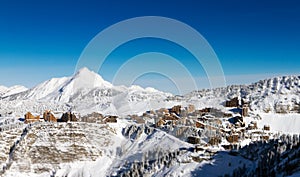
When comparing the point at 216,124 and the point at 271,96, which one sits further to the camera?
the point at 271,96

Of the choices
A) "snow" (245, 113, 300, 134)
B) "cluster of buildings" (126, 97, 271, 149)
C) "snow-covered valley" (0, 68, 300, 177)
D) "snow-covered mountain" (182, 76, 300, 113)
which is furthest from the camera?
"snow-covered mountain" (182, 76, 300, 113)

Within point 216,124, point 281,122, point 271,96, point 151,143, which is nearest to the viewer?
point 151,143

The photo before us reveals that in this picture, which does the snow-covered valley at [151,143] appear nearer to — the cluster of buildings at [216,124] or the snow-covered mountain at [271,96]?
the cluster of buildings at [216,124]

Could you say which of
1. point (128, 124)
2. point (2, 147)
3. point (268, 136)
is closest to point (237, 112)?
point (268, 136)

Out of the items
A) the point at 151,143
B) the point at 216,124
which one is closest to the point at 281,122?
the point at 216,124

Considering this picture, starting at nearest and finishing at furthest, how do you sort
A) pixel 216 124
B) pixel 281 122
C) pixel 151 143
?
1. pixel 151 143
2. pixel 216 124
3. pixel 281 122

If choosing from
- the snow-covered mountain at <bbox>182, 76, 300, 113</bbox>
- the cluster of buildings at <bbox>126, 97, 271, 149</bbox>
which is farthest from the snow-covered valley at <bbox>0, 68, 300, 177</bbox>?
the snow-covered mountain at <bbox>182, 76, 300, 113</bbox>

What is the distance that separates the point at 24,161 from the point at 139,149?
93.9ft

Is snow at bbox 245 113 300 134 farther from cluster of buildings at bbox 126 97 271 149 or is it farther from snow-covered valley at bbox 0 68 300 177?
cluster of buildings at bbox 126 97 271 149

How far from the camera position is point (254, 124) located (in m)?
94.4

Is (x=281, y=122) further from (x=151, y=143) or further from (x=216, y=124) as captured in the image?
(x=151, y=143)

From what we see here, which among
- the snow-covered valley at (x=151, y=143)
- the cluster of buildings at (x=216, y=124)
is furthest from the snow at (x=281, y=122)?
the cluster of buildings at (x=216, y=124)

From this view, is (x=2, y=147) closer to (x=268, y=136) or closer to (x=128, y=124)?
(x=128, y=124)

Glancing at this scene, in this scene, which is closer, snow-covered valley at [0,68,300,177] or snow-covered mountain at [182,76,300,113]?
snow-covered valley at [0,68,300,177]
